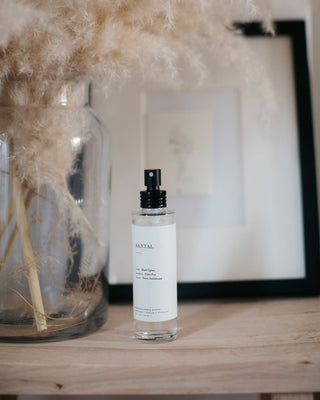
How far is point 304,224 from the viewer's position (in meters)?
0.67

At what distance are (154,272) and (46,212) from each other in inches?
7.5

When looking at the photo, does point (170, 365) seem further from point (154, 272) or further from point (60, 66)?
point (60, 66)

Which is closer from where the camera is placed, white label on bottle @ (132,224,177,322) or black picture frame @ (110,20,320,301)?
white label on bottle @ (132,224,177,322)

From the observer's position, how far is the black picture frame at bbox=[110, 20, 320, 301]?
66 centimetres

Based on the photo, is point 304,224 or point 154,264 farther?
point 304,224

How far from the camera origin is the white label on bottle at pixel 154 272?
49 cm

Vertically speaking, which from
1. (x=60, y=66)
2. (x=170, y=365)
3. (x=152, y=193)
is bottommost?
(x=170, y=365)

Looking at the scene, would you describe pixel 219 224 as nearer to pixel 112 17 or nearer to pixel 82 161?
pixel 82 161

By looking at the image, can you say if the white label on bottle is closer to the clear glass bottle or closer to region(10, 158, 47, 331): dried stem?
the clear glass bottle

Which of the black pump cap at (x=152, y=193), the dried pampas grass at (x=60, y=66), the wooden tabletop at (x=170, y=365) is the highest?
the dried pampas grass at (x=60, y=66)

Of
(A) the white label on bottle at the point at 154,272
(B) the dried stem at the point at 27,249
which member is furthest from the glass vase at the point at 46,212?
(A) the white label on bottle at the point at 154,272

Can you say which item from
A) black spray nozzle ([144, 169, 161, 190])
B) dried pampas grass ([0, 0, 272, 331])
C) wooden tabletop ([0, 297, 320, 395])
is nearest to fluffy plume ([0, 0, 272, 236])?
dried pampas grass ([0, 0, 272, 331])

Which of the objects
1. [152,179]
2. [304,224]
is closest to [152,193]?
[152,179]

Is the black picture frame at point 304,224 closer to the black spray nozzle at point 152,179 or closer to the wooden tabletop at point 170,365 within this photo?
the wooden tabletop at point 170,365
